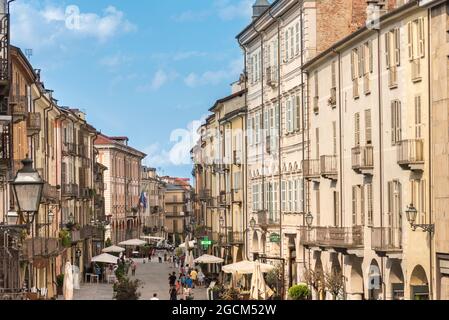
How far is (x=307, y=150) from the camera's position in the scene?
5419cm

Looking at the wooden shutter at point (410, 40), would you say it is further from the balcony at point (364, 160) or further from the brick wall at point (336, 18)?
the brick wall at point (336, 18)

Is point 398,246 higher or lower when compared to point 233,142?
lower

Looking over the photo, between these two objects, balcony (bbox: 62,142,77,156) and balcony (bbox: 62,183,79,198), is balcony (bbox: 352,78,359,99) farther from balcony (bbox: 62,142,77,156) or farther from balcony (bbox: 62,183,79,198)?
balcony (bbox: 62,142,77,156)

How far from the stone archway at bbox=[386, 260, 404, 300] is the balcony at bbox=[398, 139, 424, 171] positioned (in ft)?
14.0

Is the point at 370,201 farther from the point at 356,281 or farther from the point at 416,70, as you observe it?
the point at 416,70

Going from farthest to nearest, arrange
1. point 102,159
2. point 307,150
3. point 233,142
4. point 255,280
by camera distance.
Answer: point 102,159 → point 233,142 → point 307,150 → point 255,280

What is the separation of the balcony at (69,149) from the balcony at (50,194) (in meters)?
8.48

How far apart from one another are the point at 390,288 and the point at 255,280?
871 centimetres

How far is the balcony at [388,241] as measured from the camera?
132ft

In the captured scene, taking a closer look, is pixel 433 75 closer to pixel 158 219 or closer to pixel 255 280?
pixel 255 280

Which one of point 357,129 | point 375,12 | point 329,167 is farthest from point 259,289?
point 375,12

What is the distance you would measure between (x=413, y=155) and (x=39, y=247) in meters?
26.2

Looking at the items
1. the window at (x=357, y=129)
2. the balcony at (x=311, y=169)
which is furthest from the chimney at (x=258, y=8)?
the window at (x=357, y=129)
